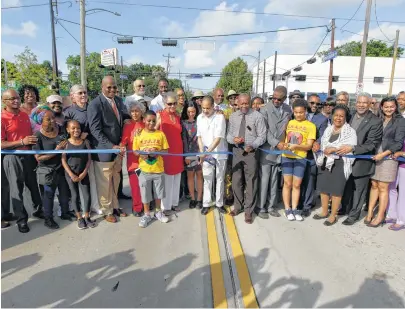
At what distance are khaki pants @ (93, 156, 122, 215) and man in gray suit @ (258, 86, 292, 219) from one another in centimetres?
245

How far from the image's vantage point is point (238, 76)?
197 ft

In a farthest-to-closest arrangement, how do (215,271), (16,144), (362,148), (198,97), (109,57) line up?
(109,57), (198,97), (362,148), (16,144), (215,271)

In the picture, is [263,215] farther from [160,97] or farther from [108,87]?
[160,97]

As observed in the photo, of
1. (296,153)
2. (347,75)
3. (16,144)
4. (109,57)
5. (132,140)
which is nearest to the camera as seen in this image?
(16,144)

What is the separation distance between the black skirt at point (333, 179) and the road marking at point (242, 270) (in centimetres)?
163

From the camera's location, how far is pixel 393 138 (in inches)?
169

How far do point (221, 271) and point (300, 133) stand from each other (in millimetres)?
2501

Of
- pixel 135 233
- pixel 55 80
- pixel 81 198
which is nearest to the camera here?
Result: pixel 135 233

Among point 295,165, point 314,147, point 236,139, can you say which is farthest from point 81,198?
point 314,147

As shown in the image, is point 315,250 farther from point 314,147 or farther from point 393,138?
point 393,138

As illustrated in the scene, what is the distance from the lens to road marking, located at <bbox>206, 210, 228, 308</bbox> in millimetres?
2795

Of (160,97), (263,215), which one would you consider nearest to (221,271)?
(263,215)

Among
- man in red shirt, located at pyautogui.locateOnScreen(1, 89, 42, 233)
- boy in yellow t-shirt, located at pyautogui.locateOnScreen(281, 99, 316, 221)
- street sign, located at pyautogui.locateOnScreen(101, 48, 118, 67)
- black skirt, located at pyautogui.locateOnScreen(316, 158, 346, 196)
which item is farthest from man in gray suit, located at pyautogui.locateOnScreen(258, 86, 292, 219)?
street sign, located at pyautogui.locateOnScreen(101, 48, 118, 67)

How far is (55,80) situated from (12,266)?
649 inches
